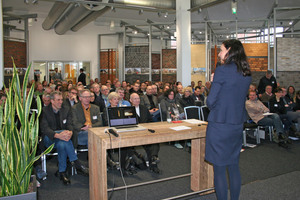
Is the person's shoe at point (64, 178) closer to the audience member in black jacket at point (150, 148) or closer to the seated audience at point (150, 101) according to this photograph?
the audience member in black jacket at point (150, 148)

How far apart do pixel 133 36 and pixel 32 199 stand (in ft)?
49.1

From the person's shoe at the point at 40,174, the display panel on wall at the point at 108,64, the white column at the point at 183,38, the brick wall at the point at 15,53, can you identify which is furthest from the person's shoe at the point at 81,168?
the display panel on wall at the point at 108,64

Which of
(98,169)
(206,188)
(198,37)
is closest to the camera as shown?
(98,169)

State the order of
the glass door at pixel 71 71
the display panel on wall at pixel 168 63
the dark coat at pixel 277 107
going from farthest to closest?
the glass door at pixel 71 71 < the display panel on wall at pixel 168 63 < the dark coat at pixel 277 107

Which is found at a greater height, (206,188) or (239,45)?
(239,45)

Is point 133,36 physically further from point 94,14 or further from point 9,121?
point 9,121

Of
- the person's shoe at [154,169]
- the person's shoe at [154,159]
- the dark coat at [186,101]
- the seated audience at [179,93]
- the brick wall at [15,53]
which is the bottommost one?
the person's shoe at [154,169]

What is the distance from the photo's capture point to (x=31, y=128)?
7.99 feet

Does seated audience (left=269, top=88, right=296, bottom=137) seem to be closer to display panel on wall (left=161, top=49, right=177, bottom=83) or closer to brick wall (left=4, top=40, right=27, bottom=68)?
display panel on wall (left=161, top=49, right=177, bottom=83)

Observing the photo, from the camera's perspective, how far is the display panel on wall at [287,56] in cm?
946

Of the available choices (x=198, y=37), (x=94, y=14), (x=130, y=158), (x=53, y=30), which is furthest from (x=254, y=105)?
(x=198, y=37)

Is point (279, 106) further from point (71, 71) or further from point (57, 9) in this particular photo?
point (71, 71)

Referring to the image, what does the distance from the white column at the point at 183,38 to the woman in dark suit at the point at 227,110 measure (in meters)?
6.17

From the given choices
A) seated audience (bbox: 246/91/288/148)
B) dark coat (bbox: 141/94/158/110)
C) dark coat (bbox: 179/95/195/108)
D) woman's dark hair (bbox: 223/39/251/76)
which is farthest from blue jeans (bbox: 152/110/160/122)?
woman's dark hair (bbox: 223/39/251/76)
